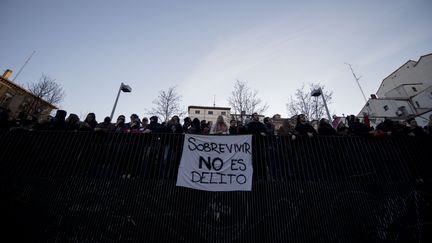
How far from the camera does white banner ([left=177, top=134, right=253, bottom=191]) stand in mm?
5691

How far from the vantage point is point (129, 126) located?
321 inches

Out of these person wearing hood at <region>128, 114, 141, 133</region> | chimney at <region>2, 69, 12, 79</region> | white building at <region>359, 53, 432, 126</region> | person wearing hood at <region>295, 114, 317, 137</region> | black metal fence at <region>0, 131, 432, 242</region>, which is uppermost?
chimney at <region>2, 69, 12, 79</region>

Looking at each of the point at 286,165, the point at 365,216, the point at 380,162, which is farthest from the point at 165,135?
the point at 380,162

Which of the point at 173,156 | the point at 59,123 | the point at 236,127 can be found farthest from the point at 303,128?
the point at 59,123

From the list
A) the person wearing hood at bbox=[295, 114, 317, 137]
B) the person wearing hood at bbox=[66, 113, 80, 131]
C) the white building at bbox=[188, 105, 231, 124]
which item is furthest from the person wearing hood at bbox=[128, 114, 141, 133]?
the white building at bbox=[188, 105, 231, 124]

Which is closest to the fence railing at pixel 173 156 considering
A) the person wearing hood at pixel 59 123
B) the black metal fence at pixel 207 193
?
the black metal fence at pixel 207 193

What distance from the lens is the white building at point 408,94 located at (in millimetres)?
32878

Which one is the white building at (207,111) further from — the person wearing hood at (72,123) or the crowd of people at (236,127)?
the person wearing hood at (72,123)

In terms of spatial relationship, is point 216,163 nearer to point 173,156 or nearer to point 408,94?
point 173,156

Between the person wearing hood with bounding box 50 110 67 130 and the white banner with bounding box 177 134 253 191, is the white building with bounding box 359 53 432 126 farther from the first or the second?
the person wearing hood with bounding box 50 110 67 130

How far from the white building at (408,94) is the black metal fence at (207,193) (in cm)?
3316

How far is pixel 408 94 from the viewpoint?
1421 inches

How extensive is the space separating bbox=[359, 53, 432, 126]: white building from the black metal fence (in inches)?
1305

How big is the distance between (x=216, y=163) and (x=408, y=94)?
47.3 meters
